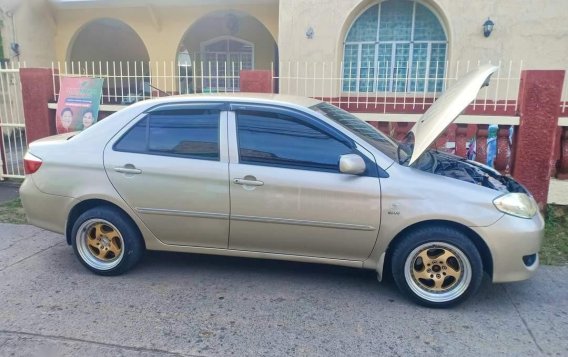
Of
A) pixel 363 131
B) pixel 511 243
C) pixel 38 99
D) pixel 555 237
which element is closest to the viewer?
pixel 511 243

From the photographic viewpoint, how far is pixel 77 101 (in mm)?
6863

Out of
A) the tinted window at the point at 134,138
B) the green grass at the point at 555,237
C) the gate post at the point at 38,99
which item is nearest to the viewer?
the tinted window at the point at 134,138

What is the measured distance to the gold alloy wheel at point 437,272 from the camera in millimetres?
3416

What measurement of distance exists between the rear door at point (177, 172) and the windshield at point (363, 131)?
0.94 metres

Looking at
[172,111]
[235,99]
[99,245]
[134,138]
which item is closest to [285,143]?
[235,99]

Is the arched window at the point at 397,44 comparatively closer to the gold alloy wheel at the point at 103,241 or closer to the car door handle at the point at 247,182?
the car door handle at the point at 247,182

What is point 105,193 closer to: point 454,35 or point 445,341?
point 445,341

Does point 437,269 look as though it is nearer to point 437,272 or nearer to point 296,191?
point 437,272

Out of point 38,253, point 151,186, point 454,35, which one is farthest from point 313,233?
point 454,35

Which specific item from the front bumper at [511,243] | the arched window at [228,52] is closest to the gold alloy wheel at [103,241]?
the front bumper at [511,243]

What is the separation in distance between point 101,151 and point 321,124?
1.97m

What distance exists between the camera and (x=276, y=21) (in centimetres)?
1241

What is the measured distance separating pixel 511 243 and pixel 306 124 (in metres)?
1.83

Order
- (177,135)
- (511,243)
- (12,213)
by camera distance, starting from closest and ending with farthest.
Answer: (511,243) → (177,135) → (12,213)
